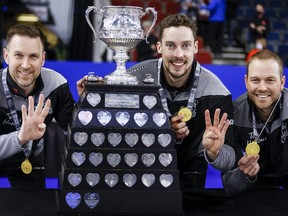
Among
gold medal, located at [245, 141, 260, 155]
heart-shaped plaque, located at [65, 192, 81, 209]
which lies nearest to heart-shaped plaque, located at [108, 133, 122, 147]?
heart-shaped plaque, located at [65, 192, 81, 209]

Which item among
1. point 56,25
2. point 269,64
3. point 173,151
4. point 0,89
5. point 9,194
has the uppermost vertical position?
point 56,25

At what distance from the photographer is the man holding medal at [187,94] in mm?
2683

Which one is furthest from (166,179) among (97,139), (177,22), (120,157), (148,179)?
(177,22)

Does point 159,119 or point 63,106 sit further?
point 63,106

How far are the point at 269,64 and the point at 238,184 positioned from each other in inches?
22.0

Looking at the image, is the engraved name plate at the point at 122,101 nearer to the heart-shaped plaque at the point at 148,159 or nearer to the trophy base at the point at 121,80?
the trophy base at the point at 121,80

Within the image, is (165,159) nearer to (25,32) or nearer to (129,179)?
(129,179)

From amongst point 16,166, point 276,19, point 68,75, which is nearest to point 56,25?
point 276,19

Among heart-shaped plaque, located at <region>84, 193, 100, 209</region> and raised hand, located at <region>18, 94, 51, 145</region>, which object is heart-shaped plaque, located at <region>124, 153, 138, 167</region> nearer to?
heart-shaped plaque, located at <region>84, 193, 100, 209</region>

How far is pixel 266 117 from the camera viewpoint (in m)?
2.86

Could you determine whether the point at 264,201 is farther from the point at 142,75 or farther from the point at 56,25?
the point at 56,25

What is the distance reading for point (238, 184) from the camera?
2.54 metres

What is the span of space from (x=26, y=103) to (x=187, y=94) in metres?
0.76

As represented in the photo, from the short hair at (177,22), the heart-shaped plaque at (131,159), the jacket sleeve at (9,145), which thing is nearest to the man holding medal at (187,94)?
the short hair at (177,22)
